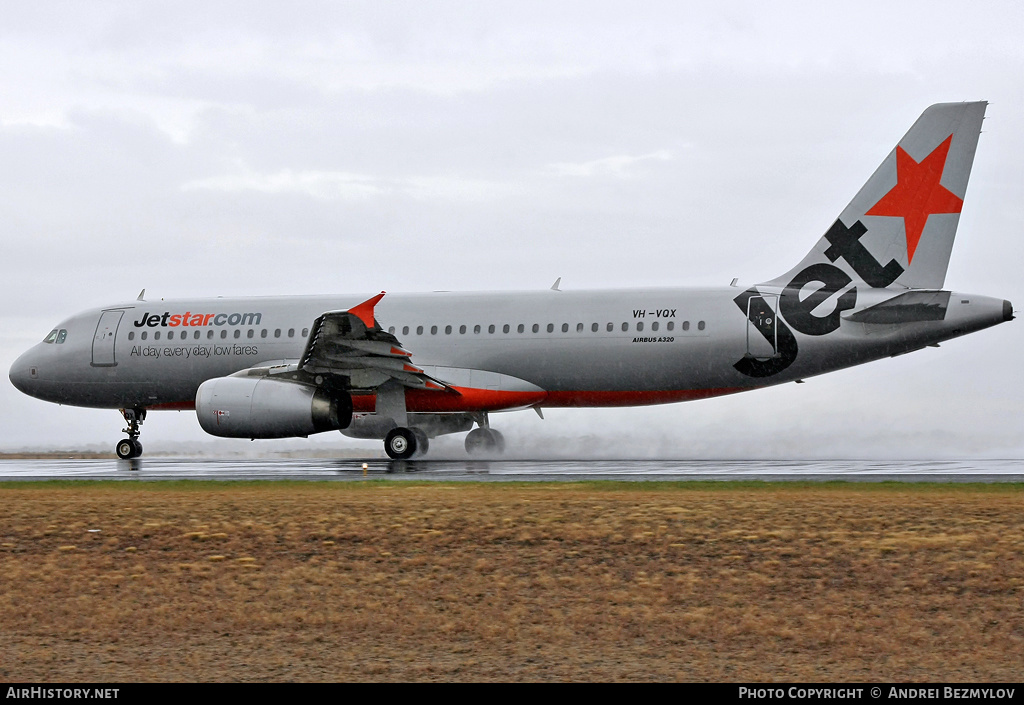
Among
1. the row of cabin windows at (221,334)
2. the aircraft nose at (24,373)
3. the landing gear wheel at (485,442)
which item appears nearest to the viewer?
the landing gear wheel at (485,442)

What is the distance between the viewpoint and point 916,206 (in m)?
24.3

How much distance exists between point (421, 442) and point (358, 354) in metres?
2.84

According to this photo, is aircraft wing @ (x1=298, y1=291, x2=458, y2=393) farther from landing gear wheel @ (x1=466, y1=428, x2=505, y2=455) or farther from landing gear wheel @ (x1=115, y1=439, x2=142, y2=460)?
landing gear wheel @ (x1=115, y1=439, x2=142, y2=460)

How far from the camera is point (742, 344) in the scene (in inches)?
955

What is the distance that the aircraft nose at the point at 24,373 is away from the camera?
30.3 meters

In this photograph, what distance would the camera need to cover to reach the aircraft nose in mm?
30328

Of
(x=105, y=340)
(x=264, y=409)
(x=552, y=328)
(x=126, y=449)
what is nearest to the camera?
(x=264, y=409)

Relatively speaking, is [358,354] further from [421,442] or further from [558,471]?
[558,471]

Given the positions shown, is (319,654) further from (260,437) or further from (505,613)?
(260,437)

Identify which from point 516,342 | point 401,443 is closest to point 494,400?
point 516,342

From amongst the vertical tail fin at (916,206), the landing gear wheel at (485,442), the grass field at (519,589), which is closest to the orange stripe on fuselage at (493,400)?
the landing gear wheel at (485,442)

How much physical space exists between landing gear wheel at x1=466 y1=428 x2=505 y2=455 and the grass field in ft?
44.8

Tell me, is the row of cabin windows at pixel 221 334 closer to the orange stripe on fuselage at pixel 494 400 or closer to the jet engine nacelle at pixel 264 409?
the orange stripe on fuselage at pixel 494 400

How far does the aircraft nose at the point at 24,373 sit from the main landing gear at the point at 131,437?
2.75m
